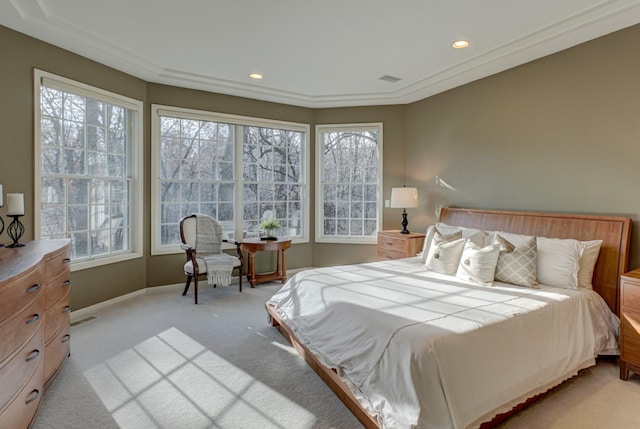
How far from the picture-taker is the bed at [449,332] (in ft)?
5.71

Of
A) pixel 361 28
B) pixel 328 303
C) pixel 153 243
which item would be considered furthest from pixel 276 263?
pixel 361 28

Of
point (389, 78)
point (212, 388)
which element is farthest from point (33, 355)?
point (389, 78)

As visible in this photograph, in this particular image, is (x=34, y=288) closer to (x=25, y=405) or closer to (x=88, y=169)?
(x=25, y=405)

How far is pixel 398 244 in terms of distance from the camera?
15.5 feet

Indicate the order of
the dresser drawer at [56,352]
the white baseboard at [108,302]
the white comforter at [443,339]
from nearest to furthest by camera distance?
1. the white comforter at [443,339]
2. the dresser drawer at [56,352]
3. the white baseboard at [108,302]

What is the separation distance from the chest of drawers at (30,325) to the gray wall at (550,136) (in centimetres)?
426

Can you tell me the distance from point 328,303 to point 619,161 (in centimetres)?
282

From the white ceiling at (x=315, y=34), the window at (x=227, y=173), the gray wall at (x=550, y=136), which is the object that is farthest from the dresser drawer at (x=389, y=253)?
the white ceiling at (x=315, y=34)

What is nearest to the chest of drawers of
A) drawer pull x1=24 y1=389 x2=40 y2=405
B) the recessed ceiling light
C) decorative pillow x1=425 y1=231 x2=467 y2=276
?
drawer pull x1=24 y1=389 x2=40 y2=405

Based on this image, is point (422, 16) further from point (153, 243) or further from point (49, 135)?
point (153, 243)

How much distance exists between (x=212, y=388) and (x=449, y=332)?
1635 millimetres

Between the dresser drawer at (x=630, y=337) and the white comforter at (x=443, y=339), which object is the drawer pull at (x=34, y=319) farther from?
the dresser drawer at (x=630, y=337)

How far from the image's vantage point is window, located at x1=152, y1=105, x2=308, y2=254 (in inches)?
185

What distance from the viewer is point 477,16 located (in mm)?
2891
